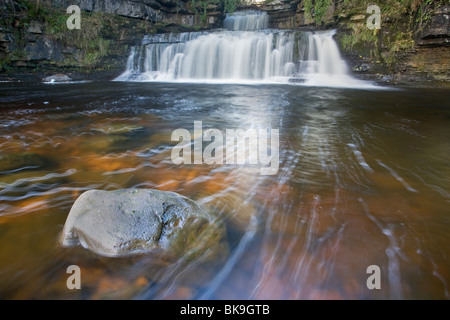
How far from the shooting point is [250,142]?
429 centimetres

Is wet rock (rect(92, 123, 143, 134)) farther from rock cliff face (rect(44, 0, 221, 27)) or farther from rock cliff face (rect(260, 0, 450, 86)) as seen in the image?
rock cliff face (rect(44, 0, 221, 27))

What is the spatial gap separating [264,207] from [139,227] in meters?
1.14

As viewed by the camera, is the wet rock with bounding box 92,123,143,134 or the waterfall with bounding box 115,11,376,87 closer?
the wet rock with bounding box 92,123,143,134

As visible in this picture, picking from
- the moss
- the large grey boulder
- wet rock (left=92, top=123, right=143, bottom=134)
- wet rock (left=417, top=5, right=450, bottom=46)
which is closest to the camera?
the large grey boulder

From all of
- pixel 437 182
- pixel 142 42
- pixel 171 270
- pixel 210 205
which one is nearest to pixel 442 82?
pixel 437 182

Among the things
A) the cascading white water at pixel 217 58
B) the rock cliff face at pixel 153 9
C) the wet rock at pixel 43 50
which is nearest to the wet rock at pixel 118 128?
the cascading white water at pixel 217 58

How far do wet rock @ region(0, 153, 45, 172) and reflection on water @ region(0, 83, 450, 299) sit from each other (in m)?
0.01

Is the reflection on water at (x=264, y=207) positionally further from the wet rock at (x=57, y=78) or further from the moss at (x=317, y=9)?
the moss at (x=317, y=9)

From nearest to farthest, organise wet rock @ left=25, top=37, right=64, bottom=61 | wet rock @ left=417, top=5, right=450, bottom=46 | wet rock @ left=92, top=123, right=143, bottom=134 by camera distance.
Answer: wet rock @ left=92, top=123, right=143, bottom=134 < wet rock @ left=417, top=5, right=450, bottom=46 < wet rock @ left=25, top=37, right=64, bottom=61

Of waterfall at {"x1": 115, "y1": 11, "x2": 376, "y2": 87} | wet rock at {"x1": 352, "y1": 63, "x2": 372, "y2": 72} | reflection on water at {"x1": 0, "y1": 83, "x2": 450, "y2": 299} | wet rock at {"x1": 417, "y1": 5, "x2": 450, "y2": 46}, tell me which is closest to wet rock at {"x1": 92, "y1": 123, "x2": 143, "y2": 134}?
reflection on water at {"x1": 0, "y1": 83, "x2": 450, "y2": 299}

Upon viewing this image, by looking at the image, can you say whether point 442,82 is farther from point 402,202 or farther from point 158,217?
point 158,217

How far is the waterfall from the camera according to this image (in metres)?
14.1

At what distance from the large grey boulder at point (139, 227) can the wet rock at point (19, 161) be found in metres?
1.93

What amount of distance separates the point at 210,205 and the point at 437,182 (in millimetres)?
2553
